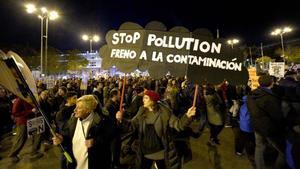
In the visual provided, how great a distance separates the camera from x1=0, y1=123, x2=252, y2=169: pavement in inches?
228

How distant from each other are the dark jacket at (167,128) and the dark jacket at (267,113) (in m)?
1.47

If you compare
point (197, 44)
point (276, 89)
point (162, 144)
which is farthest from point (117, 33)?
point (276, 89)

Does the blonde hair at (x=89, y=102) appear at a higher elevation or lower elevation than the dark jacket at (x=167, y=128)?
higher

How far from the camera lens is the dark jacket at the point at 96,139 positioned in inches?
139

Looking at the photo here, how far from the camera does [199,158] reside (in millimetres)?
6254

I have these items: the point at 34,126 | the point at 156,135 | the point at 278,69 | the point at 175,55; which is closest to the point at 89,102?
the point at 156,135

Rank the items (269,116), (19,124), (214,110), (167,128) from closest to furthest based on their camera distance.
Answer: (167,128) → (269,116) → (19,124) → (214,110)

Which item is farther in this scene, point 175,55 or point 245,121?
point 245,121

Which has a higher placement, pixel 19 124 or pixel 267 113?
pixel 267 113

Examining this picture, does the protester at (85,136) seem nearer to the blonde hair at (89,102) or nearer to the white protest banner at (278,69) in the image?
the blonde hair at (89,102)

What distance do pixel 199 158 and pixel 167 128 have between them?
2.96 metres

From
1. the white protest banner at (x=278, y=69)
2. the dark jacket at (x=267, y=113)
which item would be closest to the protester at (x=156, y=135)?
the dark jacket at (x=267, y=113)

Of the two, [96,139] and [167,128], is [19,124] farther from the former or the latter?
[167,128]

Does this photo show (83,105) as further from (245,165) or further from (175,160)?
(245,165)
